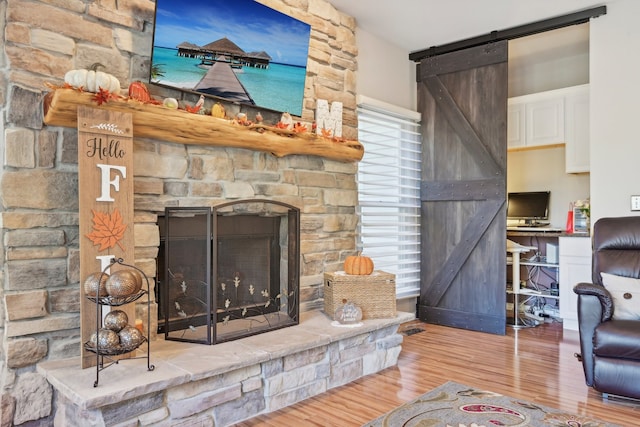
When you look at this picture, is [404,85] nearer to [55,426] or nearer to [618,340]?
[618,340]

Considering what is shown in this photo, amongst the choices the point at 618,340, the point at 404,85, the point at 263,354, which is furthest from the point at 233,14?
the point at 618,340

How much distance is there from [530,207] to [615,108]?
1716mm


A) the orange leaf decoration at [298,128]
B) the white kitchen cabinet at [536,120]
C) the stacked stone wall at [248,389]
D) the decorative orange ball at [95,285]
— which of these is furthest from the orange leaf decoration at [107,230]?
the white kitchen cabinet at [536,120]

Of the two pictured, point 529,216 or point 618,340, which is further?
point 529,216

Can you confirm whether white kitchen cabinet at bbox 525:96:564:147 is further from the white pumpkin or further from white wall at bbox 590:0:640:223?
the white pumpkin

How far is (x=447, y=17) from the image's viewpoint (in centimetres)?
406

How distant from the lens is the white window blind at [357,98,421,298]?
4238 millimetres

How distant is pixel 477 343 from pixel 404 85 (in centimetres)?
261

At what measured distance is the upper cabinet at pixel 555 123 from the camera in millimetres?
4613

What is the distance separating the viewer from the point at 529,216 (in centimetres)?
532

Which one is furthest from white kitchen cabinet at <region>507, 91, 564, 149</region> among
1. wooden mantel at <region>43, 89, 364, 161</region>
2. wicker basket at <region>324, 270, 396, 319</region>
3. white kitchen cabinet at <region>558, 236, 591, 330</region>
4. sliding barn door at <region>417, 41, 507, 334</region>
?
wicker basket at <region>324, 270, 396, 319</region>

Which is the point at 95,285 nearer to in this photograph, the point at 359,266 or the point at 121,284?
the point at 121,284

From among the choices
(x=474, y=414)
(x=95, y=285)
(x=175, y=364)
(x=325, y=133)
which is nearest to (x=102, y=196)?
(x=95, y=285)

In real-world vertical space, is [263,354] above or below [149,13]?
below
